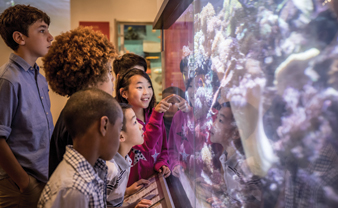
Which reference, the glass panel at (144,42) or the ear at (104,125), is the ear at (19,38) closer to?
the ear at (104,125)

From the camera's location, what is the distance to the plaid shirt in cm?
39

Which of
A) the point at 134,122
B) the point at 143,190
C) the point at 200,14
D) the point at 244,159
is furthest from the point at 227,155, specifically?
the point at 143,190

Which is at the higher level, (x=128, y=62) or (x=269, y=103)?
(x=128, y=62)

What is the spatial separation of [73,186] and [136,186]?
852mm

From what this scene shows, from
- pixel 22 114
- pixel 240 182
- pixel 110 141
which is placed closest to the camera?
pixel 240 182

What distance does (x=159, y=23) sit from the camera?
1.97 meters

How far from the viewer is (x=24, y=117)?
143 centimetres

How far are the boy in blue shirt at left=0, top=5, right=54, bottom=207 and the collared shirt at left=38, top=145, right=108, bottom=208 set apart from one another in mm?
765

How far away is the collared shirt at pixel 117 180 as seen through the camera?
1.16 meters

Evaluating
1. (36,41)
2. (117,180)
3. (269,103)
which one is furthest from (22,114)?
(269,103)

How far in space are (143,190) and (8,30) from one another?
123 centimetres

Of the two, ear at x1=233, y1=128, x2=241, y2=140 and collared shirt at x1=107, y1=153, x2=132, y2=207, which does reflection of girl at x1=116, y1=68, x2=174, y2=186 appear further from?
ear at x1=233, y1=128, x2=241, y2=140

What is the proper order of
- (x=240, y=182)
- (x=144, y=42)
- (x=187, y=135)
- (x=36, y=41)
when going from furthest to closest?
(x=144, y=42), (x=36, y=41), (x=187, y=135), (x=240, y=182)

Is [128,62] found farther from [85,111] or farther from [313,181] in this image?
[313,181]
